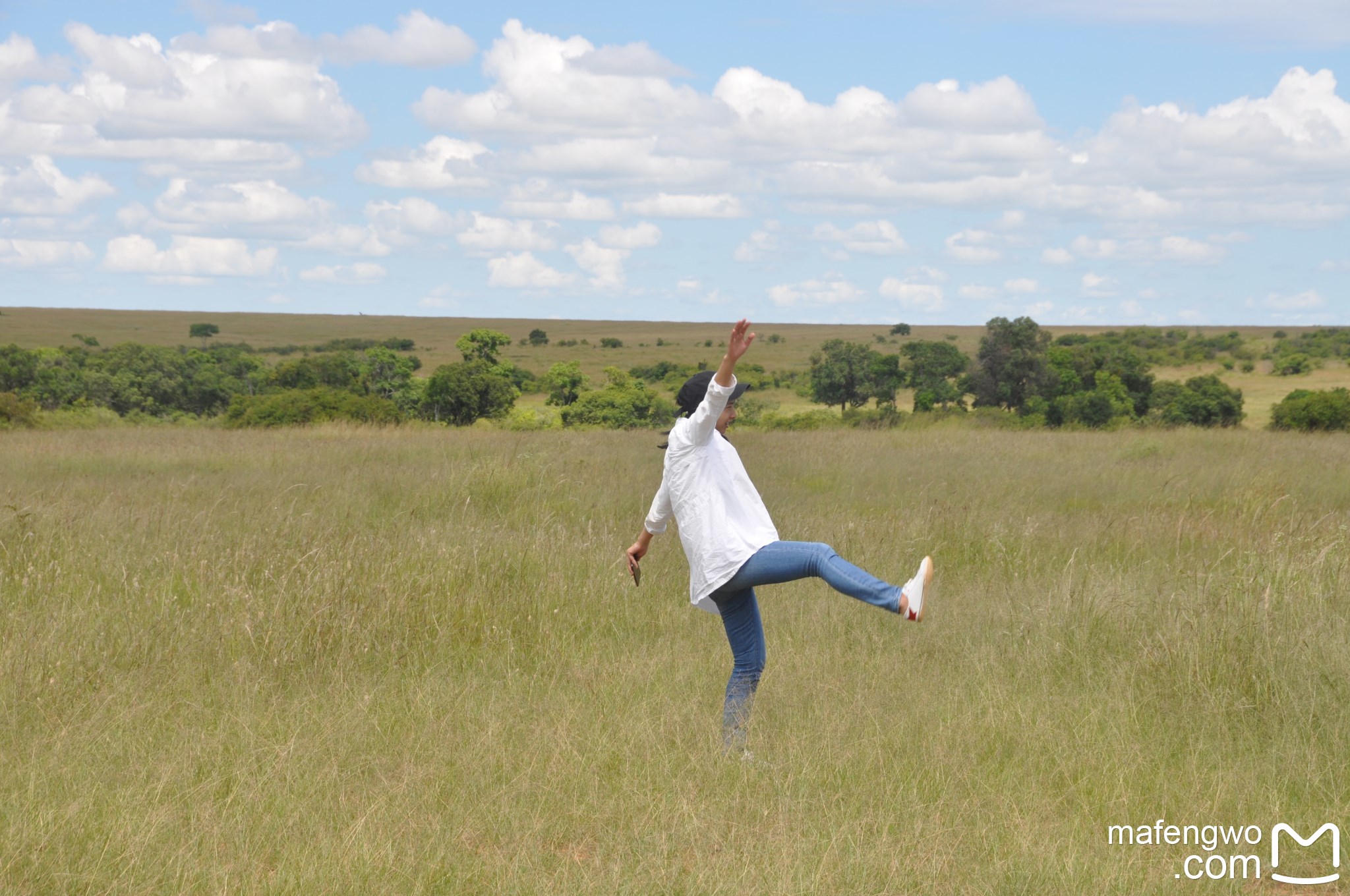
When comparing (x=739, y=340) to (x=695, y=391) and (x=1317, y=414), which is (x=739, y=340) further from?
(x=1317, y=414)

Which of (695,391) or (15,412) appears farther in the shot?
(15,412)

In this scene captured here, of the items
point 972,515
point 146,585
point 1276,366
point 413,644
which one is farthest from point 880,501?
point 1276,366

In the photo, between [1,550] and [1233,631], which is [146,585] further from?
[1233,631]

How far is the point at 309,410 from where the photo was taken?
→ 2416 cm

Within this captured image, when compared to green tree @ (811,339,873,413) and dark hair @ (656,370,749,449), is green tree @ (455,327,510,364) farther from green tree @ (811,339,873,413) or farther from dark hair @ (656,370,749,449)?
dark hair @ (656,370,749,449)

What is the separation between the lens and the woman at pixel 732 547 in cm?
419

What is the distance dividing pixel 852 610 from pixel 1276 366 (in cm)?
5959

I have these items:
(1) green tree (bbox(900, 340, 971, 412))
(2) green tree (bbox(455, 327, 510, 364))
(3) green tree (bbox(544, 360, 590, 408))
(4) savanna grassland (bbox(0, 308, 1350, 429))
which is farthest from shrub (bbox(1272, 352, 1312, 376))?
(2) green tree (bbox(455, 327, 510, 364))

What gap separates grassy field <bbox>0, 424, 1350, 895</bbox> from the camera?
3.61 meters

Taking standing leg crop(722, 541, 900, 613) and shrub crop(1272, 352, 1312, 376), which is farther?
shrub crop(1272, 352, 1312, 376)

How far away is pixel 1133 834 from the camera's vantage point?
3828mm

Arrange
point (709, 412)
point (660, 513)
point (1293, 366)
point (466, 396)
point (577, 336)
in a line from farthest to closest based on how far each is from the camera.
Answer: point (577, 336) → point (1293, 366) → point (466, 396) → point (660, 513) → point (709, 412)

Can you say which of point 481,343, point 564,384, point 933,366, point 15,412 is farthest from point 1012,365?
point 15,412

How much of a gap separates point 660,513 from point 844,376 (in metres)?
36.5
